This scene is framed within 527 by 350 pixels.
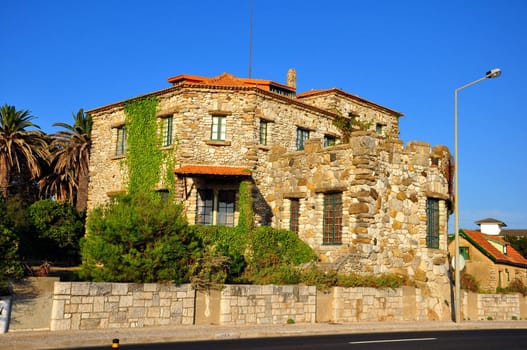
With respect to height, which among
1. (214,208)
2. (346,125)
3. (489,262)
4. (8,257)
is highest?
(346,125)

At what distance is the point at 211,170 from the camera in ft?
92.0

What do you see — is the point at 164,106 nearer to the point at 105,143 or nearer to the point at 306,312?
the point at 105,143

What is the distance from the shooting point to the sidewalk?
14102 mm

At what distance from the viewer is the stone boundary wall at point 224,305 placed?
16.7 m

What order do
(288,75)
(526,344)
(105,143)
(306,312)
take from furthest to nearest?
1. (288,75)
2. (105,143)
3. (306,312)
4. (526,344)

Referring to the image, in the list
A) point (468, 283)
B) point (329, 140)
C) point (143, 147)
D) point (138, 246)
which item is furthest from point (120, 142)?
point (468, 283)

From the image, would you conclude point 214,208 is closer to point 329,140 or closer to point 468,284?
point 329,140

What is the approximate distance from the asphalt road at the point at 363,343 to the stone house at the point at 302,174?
22.9ft

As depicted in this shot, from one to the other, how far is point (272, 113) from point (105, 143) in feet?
33.1

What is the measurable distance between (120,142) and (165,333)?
1888cm

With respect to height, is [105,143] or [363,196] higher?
[105,143]

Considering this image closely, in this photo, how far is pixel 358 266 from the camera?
24984mm

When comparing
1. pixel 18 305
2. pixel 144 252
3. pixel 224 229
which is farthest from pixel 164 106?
pixel 18 305

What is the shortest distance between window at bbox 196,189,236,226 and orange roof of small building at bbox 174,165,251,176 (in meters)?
1.36
